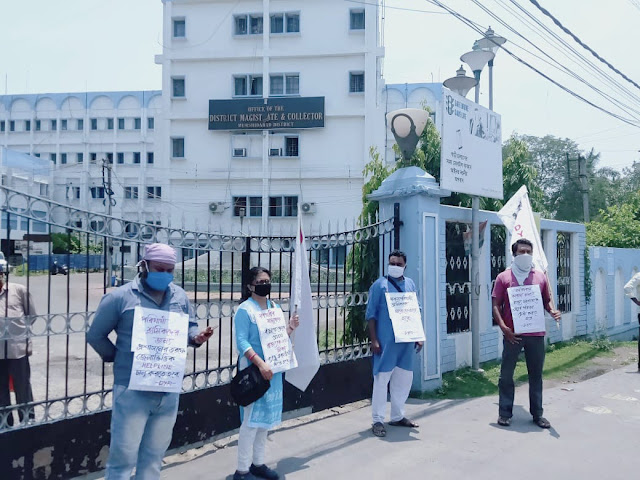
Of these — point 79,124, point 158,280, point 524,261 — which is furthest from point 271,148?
point 158,280

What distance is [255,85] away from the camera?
3119cm

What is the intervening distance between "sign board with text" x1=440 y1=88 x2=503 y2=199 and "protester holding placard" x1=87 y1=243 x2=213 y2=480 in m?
4.57

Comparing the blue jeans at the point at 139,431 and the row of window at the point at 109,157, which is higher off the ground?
the row of window at the point at 109,157

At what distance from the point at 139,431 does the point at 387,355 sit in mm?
2798

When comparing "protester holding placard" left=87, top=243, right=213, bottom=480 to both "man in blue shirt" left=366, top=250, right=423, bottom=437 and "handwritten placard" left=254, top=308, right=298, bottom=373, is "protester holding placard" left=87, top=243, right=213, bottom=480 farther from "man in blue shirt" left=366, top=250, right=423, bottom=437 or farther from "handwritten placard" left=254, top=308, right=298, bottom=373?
"man in blue shirt" left=366, top=250, right=423, bottom=437

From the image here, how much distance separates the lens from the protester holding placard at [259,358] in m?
4.38

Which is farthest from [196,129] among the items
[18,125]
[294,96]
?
[18,125]

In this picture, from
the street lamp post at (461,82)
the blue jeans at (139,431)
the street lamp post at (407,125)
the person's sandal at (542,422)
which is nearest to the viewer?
the blue jeans at (139,431)

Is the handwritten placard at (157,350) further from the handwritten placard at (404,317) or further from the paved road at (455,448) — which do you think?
the handwritten placard at (404,317)

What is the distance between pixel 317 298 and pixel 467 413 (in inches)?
82.5

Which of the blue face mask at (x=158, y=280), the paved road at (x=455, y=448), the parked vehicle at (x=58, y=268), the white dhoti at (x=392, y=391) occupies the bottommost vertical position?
the paved road at (x=455, y=448)

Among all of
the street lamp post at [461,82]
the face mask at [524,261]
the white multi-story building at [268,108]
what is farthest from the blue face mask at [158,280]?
the white multi-story building at [268,108]

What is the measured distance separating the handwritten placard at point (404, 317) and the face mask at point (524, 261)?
1.19 metres

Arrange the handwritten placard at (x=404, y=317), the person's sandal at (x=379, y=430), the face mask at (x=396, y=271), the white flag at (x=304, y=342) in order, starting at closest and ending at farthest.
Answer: the white flag at (x=304, y=342), the person's sandal at (x=379, y=430), the handwritten placard at (x=404, y=317), the face mask at (x=396, y=271)
